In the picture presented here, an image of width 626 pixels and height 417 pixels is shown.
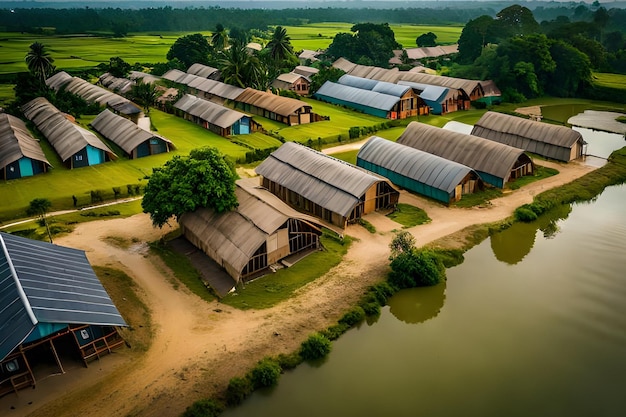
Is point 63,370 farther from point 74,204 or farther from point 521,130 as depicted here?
point 521,130

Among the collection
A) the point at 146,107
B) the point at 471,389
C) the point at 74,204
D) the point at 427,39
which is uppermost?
the point at 427,39

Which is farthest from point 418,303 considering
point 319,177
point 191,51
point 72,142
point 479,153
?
point 191,51

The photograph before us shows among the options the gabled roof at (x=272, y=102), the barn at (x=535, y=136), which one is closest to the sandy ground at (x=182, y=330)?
the barn at (x=535, y=136)

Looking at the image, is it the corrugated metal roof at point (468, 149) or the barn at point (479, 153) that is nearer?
the barn at point (479, 153)

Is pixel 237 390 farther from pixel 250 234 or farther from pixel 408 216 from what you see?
pixel 408 216

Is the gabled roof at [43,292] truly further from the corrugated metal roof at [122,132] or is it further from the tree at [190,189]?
the corrugated metal roof at [122,132]

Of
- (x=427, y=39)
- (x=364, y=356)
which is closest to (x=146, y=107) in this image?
(x=364, y=356)

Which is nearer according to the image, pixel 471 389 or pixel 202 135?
pixel 471 389
